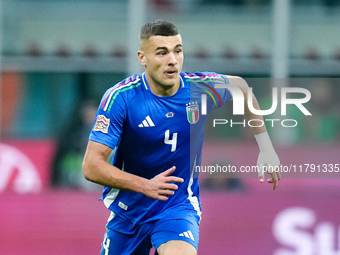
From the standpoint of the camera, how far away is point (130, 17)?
488 inches

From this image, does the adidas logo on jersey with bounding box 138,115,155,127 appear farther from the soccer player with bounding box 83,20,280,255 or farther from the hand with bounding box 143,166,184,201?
the hand with bounding box 143,166,184,201

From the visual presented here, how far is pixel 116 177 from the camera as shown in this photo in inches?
211

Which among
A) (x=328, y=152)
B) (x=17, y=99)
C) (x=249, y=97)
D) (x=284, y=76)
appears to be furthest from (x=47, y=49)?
(x=249, y=97)

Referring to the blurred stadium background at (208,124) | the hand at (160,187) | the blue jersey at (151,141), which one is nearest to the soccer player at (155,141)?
the blue jersey at (151,141)

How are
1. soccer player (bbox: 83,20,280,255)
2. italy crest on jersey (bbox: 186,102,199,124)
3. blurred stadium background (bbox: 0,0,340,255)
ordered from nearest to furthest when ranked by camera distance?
soccer player (bbox: 83,20,280,255) → italy crest on jersey (bbox: 186,102,199,124) → blurred stadium background (bbox: 0,0,340,255)

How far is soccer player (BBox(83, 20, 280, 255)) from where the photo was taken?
5.66m

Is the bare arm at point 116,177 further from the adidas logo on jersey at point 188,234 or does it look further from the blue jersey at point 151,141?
the adidas logo on jersey at point 188,234

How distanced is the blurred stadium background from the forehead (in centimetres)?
371

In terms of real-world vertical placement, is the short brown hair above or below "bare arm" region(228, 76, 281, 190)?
above

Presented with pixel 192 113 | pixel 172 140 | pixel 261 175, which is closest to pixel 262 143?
pixel 261 175

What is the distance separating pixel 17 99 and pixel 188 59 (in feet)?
8.75

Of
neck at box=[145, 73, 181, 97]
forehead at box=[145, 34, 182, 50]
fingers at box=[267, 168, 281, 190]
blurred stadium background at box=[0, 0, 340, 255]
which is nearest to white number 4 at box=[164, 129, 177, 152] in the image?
neck at box=[145, 73, 181, 97]

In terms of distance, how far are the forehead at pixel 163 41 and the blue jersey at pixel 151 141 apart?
29 cm

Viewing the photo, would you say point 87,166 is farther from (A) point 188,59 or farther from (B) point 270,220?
(A) point 188,59
